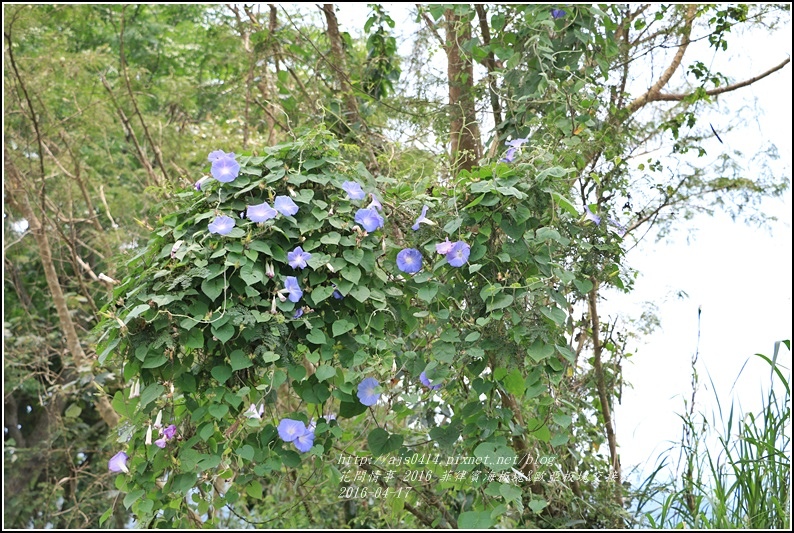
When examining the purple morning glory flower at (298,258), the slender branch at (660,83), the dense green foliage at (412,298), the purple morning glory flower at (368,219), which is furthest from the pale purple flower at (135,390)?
the slender branch at (660,83)

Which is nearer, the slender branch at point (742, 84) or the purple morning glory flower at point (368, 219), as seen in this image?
the purple morning glory flower at point (368, 219)

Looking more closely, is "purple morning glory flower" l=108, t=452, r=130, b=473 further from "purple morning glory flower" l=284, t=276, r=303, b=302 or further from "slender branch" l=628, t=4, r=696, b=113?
"slender branch" l=628, t=4, r=696, b=113

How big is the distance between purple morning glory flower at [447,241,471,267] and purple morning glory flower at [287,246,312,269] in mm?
287

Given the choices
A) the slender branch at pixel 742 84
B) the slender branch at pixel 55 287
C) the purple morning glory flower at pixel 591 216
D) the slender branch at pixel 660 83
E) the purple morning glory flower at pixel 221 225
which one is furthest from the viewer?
the slender branch at pixel 55 287

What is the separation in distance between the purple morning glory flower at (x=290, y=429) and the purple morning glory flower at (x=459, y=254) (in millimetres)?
456

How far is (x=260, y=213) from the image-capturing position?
1.63 m

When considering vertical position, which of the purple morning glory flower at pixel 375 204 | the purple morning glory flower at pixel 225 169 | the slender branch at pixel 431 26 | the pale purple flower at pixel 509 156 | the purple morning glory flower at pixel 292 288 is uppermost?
the slender branch at pixel 431 26

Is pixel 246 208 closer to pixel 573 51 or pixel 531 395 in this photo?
pixel 531 395

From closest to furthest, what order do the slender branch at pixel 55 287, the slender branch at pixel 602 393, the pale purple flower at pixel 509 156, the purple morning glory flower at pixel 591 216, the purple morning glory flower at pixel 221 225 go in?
the purple morning glory flower at pixel 221 225 → the purple morning glory flower at pixel 591 216 → the pale purple flower at pixel 509 156 → the slender branch at pixel 602 393 → the slender branch at pixel 55 287

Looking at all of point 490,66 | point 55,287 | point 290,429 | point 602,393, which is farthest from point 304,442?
point 55,287

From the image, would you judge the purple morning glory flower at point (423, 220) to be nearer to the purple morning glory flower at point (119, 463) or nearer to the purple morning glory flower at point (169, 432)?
the purple morning glory flower at point (169, 432)

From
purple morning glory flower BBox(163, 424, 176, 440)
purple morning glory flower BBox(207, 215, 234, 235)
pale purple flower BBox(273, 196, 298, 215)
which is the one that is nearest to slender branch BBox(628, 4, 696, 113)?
pale purple flower BBox(273, 196, 298, 215)

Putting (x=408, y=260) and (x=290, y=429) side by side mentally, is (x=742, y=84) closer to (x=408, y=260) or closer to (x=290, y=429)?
(x=408, y=260)

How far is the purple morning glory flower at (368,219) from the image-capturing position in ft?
5.52
